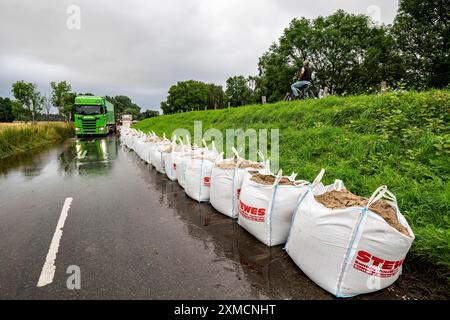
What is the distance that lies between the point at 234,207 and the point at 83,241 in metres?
2.09

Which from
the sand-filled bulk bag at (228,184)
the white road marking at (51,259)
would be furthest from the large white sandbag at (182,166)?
the white road marking at (51,259)

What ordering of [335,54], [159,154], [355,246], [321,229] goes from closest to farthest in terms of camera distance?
[355,246] < [321,229] < [159,154] < [335,54]

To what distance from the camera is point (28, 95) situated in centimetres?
3541

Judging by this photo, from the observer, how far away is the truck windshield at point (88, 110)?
20.7 metres

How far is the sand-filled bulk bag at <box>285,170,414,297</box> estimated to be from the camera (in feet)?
7.43

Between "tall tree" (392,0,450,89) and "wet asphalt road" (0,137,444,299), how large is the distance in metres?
27.1

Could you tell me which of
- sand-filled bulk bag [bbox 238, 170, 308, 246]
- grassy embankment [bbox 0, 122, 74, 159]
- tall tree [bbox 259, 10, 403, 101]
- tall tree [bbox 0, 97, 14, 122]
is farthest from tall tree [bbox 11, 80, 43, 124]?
tall tree [bbox 0, 97, 14, 122]

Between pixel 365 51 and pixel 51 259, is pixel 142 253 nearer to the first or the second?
pixel 51 259

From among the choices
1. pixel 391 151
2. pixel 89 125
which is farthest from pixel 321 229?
pixel 89 125

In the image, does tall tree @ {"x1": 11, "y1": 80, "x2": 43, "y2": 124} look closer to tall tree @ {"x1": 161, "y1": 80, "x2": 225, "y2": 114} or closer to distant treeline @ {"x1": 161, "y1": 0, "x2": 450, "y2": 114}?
distant treeline @ {"x1": 161, "y1": 0, "x2": 450, "y2": 114}

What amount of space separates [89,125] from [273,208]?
21.2 m

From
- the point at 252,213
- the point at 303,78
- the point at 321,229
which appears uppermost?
the point at 303,78

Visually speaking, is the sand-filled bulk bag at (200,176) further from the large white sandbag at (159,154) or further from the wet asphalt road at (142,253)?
the large white sandbag at (159,154)
